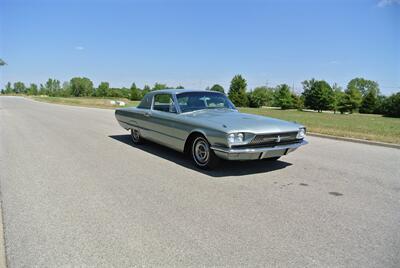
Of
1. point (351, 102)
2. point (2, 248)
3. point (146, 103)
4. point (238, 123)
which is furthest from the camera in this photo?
point (351, 102)

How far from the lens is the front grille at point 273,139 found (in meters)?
4.72

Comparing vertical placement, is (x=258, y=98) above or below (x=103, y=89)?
below

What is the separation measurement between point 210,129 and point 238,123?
50 cm

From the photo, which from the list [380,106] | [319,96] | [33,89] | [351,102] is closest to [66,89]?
[33,89]

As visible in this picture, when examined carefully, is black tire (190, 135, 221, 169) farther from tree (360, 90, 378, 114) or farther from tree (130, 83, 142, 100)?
tree (130, 83, 142, 100)

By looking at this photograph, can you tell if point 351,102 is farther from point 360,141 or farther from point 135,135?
point 135,135

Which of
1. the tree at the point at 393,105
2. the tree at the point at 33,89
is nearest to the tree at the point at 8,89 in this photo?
the tree at the point at 33,89

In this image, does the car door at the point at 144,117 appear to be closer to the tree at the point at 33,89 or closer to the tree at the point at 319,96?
the tree at the point at 319,96

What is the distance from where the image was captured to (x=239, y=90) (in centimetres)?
5881

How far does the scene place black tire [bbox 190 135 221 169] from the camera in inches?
202

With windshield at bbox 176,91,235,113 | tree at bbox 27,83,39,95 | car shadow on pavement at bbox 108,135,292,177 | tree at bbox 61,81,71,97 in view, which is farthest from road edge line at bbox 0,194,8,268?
tree at bbox 27,83,39,95

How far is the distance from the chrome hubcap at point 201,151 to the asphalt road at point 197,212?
225 mm

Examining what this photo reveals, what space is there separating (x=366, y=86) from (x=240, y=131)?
4371 inches

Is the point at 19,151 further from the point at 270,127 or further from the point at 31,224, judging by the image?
the point at 270,127
